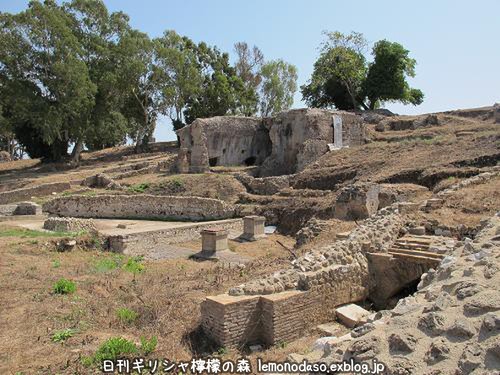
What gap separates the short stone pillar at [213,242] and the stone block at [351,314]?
805cm

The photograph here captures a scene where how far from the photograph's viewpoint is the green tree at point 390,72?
1539 inches

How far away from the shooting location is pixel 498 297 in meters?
4.55

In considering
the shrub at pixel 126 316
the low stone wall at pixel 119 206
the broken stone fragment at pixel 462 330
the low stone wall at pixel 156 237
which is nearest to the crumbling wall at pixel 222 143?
the low stone wall at pixel 119 206

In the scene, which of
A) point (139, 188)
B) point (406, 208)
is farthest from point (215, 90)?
point (406, 208)

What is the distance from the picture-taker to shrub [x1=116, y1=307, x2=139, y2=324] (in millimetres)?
7777

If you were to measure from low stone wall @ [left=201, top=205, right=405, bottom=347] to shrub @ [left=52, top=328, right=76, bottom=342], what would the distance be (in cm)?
205

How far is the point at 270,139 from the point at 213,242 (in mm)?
18722

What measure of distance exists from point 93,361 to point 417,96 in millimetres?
43364

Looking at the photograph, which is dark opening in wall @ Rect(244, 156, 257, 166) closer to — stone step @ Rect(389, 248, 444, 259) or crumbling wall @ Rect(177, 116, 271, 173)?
crumbling wall @ Rect(177, 116, 271, 173)

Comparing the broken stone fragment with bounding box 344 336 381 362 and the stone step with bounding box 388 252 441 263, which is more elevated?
the stone step with bounding box 388 252 441 263

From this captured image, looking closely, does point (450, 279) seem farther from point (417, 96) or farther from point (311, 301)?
point (417, 96)

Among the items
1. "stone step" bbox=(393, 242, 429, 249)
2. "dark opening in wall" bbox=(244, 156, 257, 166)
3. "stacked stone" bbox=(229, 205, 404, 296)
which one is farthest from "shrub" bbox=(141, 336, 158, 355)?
"dark opening in wall" bbox=(244, 156, 257, 166)

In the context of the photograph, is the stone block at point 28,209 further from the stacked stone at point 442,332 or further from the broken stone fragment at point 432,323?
the broken stone fragment at point 432,323

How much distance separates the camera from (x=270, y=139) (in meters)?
33.5
